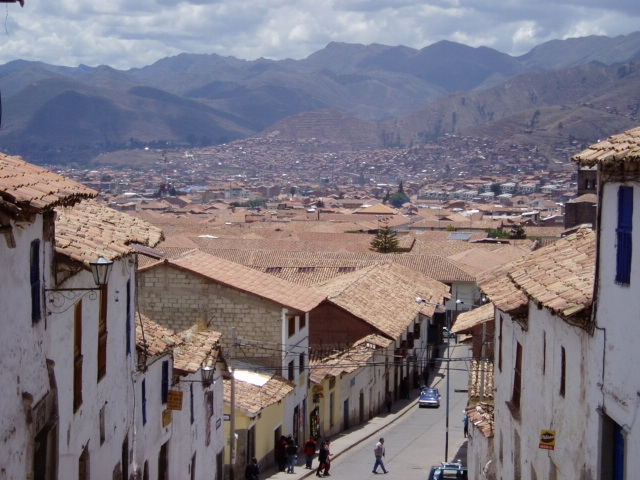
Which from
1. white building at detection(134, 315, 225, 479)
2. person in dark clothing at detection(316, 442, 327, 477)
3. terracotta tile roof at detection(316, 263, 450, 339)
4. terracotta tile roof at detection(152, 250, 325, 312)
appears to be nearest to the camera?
white building at detection(134, 315, 225, 479)

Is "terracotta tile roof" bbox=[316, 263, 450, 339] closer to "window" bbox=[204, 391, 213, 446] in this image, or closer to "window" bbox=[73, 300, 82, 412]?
"window" bbox=[204, 391, 213, 446]

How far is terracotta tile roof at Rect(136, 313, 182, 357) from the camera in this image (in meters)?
16.8

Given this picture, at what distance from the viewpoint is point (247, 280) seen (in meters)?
28.3

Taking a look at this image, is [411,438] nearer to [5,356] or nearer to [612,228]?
[612,228]

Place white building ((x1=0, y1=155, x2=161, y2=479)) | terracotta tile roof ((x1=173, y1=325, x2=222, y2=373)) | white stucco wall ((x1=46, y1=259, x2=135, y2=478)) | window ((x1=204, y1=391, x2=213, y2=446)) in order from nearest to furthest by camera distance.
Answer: white building ((x1=0, y1=155, x2=161, y2=479))
white stucco wall ((x1=46, y1=259, x2=135, y2=478))
terracotta tile roof ((x1=173, y1=325, x2=222, y2=373))
window ((x1=204, y1=391, x2=213, y2=446))

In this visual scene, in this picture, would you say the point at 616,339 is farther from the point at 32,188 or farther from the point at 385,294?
the point at 385,294

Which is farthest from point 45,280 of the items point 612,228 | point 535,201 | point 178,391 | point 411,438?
point 535,201

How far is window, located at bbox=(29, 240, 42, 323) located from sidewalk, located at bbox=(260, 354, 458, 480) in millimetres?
15395

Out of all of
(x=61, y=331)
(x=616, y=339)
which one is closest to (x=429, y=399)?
(x=61, y=331)

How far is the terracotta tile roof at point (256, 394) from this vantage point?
2470cm

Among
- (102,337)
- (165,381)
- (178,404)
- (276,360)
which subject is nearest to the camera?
(102,337)

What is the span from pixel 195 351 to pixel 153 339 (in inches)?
118

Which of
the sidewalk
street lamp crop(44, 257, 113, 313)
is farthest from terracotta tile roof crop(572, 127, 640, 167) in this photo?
the sidewalk

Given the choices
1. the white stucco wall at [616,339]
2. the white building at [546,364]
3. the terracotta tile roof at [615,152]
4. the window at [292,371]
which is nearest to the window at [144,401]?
the white building at [546,364]
